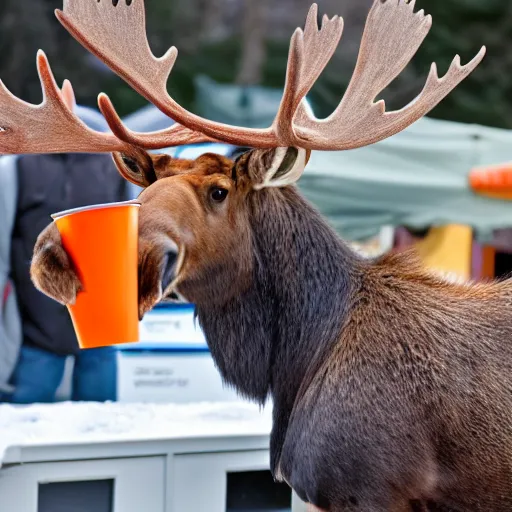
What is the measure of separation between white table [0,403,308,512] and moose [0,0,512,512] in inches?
22.2

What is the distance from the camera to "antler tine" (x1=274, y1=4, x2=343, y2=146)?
6.34 feet

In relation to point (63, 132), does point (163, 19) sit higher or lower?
higher

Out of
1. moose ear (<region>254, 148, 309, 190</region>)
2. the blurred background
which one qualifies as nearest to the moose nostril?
moose ear (<region>254, 148, 309, 190</region>)

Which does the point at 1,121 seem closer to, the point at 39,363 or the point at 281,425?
the point at 281,425

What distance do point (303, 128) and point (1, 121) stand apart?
2.47 ft

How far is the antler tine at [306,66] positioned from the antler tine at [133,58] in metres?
0.06

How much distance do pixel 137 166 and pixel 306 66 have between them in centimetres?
50

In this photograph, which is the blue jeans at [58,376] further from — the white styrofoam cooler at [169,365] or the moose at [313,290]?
the moose at [313,290]

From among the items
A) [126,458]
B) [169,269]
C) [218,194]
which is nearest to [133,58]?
[218,194]

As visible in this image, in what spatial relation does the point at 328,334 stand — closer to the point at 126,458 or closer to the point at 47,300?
the point at 126,458

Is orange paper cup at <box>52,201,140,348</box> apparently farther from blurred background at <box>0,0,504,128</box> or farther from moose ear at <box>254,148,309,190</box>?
blurred background at <box>0,0,504,128</box>

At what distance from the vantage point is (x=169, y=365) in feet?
12.9

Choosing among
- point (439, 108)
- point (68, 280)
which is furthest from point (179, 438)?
point (439, 108)

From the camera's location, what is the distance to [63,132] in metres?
2.20
